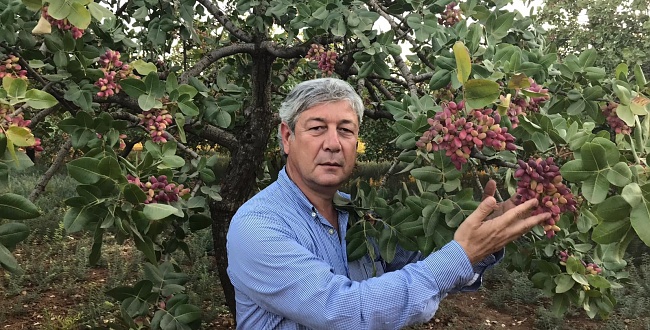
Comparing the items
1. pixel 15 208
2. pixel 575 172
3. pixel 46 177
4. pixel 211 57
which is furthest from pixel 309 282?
pixel 211 57

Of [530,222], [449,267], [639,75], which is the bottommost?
[449,267]

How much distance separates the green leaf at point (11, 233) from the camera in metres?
1.41

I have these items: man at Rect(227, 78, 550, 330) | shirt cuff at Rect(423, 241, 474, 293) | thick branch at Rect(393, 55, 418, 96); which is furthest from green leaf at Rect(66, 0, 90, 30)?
shirt cuff at Rect(423, 241, 474, 293)

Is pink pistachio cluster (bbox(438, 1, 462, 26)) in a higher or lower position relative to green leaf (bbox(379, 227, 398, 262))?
higher

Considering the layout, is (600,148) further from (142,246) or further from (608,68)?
(608,68)

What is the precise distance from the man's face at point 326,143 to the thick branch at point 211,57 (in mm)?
1025

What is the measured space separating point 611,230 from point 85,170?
1276 millimetres

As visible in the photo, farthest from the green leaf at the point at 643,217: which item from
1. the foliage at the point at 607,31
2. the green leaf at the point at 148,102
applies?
the foliage at the point at 607,31

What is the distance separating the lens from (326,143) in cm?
163

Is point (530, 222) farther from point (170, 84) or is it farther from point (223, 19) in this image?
point (223, 19)

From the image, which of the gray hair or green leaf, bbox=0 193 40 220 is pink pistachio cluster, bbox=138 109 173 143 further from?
green leaf, bbox=0 193 40 220

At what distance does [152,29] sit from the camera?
258cm

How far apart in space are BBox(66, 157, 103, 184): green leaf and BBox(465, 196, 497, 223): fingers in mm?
986

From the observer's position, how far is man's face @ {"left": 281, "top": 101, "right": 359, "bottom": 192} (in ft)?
5.39
